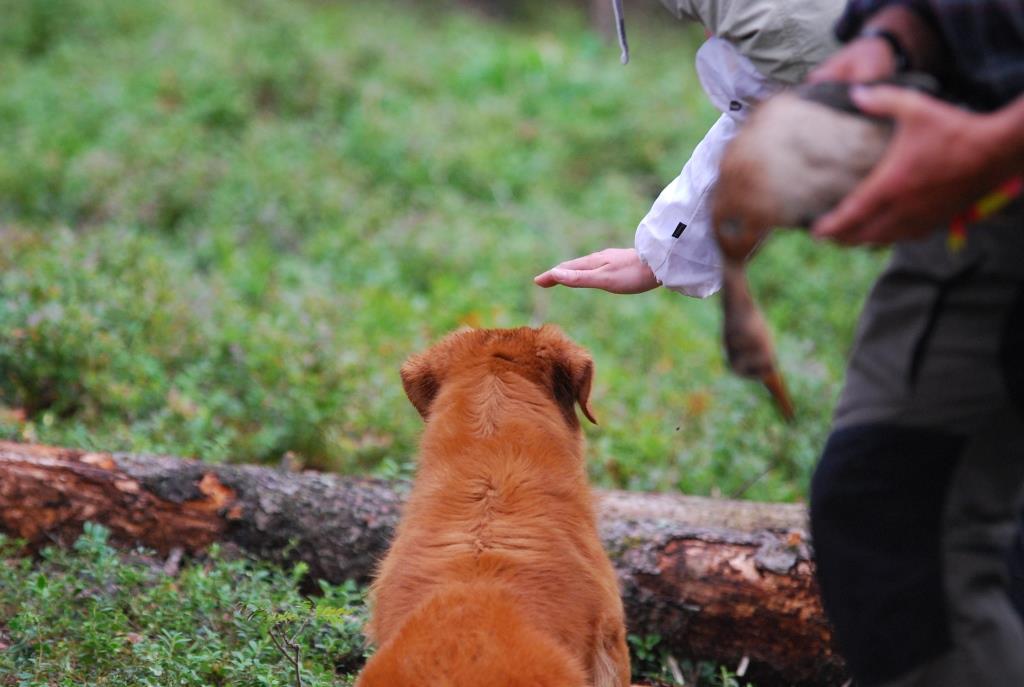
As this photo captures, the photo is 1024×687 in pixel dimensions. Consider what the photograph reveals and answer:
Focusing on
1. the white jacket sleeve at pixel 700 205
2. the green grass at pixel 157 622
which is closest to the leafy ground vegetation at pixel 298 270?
the green grass at pixel 157 622

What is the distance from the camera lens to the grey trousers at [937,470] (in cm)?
218

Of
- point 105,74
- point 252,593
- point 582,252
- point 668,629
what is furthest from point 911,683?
point 105,74

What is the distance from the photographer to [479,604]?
2.90m

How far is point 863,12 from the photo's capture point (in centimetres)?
231

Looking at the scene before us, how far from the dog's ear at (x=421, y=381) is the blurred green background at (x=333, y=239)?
Result: 4.33 ft

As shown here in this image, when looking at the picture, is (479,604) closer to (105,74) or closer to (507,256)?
(507,256)

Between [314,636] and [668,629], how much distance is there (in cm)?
136

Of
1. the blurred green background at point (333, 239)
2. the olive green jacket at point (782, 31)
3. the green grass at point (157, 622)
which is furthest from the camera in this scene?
the blurred green background at point (333, 239)

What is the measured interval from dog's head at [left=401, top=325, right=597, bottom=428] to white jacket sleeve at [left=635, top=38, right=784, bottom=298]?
0.44m

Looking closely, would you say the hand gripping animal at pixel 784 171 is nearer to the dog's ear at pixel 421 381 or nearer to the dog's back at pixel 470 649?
the dog's back at pixel 470 649

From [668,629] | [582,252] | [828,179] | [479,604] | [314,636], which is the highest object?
[828,179]

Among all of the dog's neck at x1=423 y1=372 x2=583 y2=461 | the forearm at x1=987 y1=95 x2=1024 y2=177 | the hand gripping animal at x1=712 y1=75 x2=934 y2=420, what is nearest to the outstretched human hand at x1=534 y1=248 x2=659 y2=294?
the dog's neck at x1=423 y1=372 x2=583 y2=461

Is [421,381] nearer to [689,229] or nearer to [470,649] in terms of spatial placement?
[689,229]

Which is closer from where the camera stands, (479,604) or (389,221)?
(479,604)
